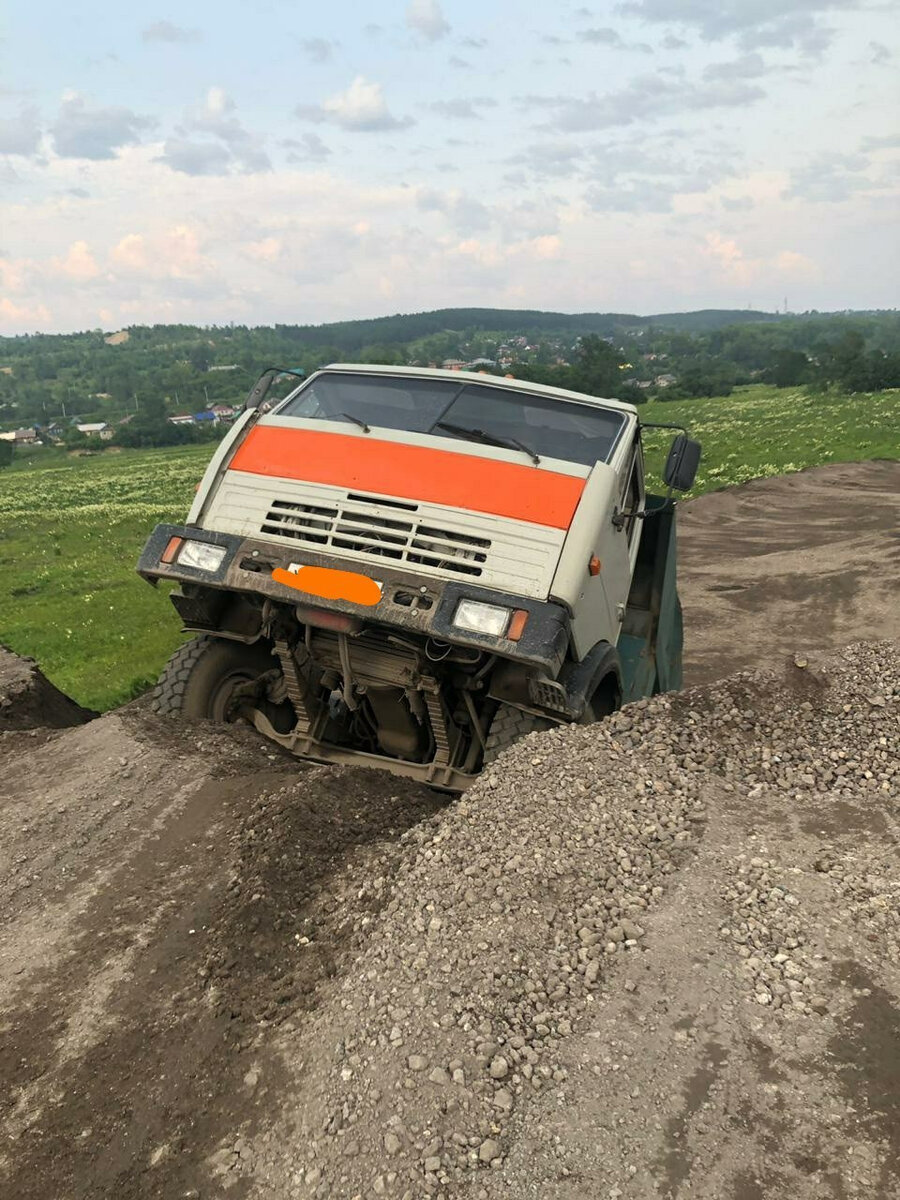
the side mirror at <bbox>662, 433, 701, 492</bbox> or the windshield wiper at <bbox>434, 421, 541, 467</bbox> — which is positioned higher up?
the windshield wiper at <bbox>434, 421, 541, 467</bbox>

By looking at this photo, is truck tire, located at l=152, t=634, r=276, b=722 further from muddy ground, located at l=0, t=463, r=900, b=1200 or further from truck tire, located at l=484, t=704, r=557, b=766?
truck tire, located at l=484, t=704, r=557, b=766

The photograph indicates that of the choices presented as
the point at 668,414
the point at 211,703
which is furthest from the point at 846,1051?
the point at 668,414

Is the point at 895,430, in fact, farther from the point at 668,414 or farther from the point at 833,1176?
the point at 833,1176

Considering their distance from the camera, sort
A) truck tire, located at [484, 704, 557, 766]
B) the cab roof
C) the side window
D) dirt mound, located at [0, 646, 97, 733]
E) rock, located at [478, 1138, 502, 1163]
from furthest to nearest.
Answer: dirt mound, located at [0, 646, 97, 733]
the cab roof
the side window
truck tire, located at [484, 704, 557, 766]
rock, located at [478, 1138, 502, 1163]

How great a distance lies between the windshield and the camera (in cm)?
648

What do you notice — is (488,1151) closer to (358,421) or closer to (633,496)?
(358,421)

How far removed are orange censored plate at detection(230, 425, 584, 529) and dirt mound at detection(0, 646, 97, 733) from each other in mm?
3198

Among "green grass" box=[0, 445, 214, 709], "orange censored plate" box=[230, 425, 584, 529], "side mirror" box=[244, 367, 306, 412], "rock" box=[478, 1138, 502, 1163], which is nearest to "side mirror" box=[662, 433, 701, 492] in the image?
"orange censored plate" box=[230, 425, 584, 529]

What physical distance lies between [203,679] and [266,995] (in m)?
3.10

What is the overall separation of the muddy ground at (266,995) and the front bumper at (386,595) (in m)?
1.01

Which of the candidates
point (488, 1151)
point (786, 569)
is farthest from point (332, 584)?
point (786, 569)

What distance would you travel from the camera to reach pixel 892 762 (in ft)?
17.0

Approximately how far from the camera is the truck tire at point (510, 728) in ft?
18.3

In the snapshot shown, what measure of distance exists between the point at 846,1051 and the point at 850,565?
1531 cm
